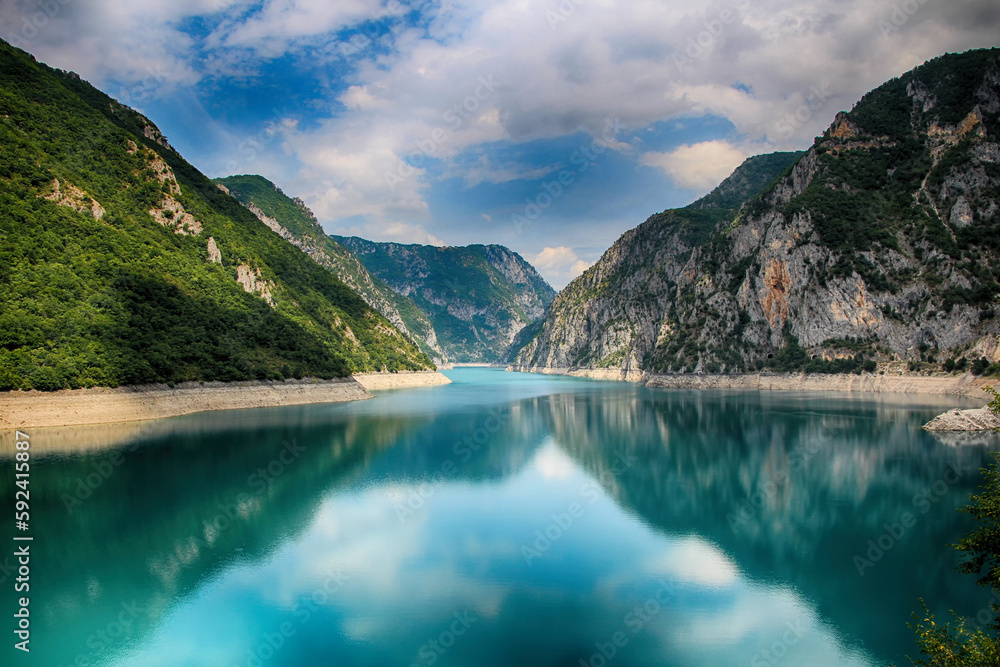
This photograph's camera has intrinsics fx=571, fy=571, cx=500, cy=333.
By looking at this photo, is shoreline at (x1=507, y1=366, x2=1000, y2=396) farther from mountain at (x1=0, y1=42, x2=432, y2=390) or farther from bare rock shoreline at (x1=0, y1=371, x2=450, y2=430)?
bare rock shoreline at (x1=0, y1=371, x2=450, y2=430)

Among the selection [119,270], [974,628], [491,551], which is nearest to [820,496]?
[974,628]

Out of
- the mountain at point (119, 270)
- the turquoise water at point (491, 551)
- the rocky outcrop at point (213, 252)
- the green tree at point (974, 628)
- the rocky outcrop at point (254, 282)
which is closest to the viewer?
the green tree at point (974, 628)

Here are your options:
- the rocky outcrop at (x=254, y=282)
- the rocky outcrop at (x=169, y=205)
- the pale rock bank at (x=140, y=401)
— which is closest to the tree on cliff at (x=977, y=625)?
the pale rock bank at (x=140, y=401)

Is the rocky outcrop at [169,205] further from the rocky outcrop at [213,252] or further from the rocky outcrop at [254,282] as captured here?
the rocky outcrop at [254,282]

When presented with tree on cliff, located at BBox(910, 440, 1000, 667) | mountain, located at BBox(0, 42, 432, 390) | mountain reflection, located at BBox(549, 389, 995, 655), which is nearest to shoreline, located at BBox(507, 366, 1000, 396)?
mountain reflection, located at BBox(549, 389, 995, 655)

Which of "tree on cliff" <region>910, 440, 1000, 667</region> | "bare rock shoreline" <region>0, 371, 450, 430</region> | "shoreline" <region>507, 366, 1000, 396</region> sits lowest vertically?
"shoreline" <region>507, 366, 1000, 396</region>

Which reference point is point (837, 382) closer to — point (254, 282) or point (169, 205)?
point (254, 282)
